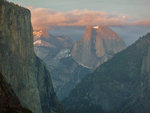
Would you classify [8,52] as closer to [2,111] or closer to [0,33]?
[0,33]

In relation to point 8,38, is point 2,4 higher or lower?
higher

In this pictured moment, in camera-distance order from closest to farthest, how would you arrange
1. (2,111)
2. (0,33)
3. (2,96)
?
(2,111) → (2,96) → (0,33)

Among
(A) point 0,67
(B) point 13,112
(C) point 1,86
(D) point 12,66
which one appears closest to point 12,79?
(D) point 12,66

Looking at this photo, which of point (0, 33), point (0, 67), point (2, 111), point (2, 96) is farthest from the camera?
point (0, 33)

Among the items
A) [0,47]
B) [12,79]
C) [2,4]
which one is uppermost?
[2,4]

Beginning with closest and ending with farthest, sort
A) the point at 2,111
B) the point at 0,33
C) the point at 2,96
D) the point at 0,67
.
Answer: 1. the point at 2,111
2. the point at 2,96
3. the point at 0,67
4. the point at 0,33

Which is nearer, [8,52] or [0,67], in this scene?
[0,67]

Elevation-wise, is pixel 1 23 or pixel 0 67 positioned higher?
pixel 1 23

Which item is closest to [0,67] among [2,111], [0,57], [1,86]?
[0,57]

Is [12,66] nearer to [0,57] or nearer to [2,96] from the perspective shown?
[0,57]
